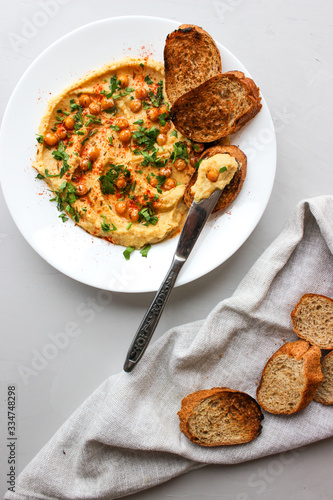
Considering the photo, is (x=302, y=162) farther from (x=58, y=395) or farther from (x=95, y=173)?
(x=58, y=395)

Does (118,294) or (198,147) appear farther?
(118,294)

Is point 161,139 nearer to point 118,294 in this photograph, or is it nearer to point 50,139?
point 50,139

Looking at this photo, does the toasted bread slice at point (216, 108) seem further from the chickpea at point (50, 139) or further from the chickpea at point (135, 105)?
the chickpea at point (50, 139)

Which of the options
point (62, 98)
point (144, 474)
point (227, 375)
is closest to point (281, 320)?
point (227, 375)

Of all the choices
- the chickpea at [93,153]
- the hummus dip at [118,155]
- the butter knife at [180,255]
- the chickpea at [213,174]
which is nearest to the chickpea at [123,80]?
the hummus dip at [118,155]

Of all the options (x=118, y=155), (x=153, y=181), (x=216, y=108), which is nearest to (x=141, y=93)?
(x=118, y=155)

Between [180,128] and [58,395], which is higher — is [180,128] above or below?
above
